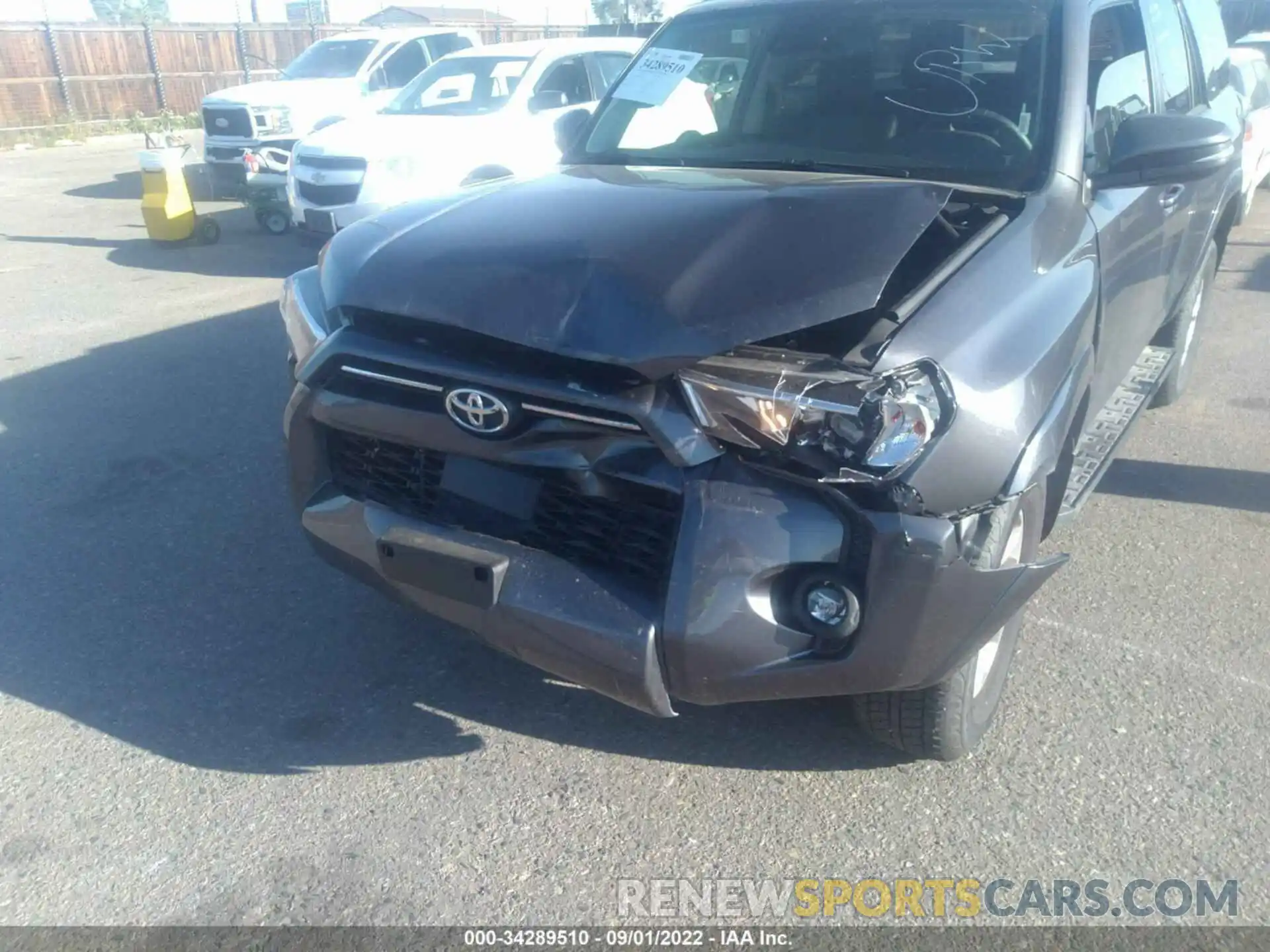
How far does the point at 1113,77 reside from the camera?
372 cm

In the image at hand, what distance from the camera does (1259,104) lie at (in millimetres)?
8461

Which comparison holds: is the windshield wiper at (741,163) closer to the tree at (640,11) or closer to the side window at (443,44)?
the side window at (443,44)

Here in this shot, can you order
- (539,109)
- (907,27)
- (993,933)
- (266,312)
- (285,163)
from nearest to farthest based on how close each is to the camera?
(993,933) → (907,27) → (266,312) → (539,109) → (285,163)

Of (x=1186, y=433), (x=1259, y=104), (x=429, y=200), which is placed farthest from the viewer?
(x=1259, y=104)

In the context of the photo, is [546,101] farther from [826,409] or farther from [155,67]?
[155,67]

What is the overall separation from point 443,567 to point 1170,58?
3.83 m

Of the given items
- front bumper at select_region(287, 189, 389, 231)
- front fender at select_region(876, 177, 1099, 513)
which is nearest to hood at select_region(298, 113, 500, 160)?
front bumper at select_region(287, 189, 389, 231)

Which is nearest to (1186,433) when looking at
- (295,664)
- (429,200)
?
(429,200)

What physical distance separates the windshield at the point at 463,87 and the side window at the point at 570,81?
22 centimetres

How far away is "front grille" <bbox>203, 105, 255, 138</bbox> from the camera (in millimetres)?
12148

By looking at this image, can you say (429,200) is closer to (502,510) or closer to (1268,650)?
(502,510)

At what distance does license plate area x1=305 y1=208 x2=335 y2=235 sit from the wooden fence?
15325mm

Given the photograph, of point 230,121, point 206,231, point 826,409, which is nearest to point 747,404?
point 826,409

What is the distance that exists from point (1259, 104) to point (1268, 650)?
22.3 ft
